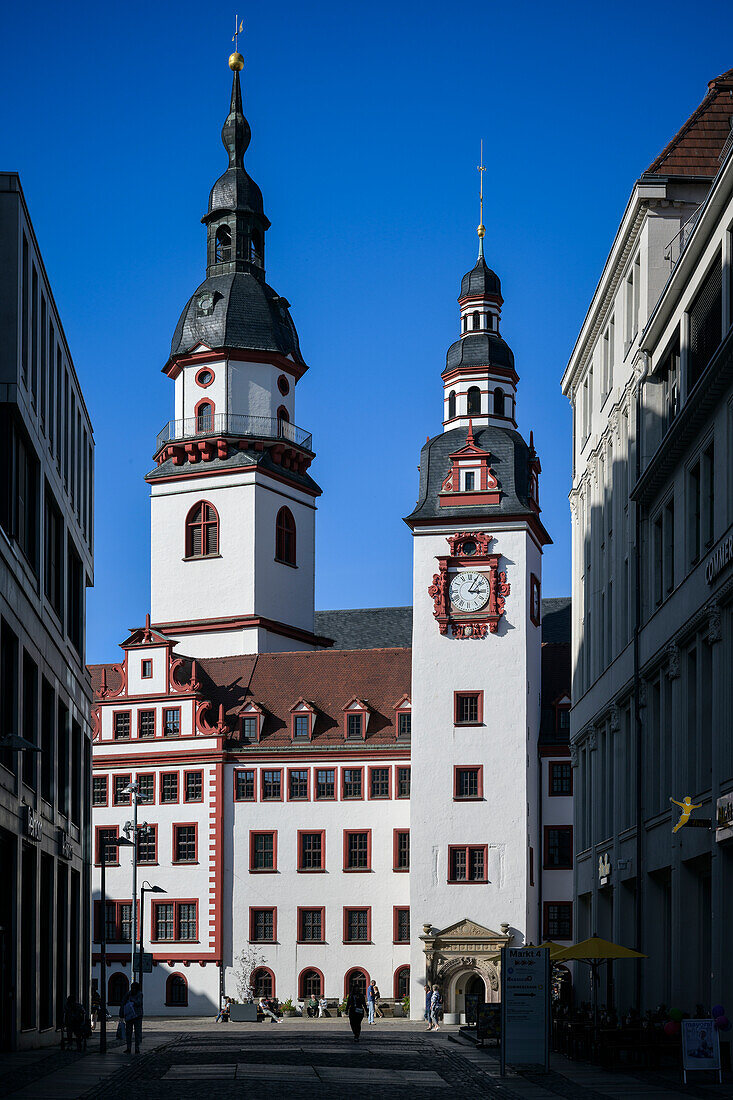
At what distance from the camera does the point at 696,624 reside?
36.2 metres

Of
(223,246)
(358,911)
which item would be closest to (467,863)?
(358,911)

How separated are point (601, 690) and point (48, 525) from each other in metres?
16.9

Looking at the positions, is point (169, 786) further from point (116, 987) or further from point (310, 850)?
point (116, 987)

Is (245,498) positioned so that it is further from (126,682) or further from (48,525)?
(48,525)

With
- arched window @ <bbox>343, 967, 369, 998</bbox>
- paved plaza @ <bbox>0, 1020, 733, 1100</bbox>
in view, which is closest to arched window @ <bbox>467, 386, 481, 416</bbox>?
arched window @ <bbox>343, 967, 369, 998</bbox>

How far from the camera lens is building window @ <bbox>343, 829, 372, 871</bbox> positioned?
8244 centimetres

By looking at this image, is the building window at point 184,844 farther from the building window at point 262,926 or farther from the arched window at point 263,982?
the arched window at point 263,982

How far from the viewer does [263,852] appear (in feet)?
274

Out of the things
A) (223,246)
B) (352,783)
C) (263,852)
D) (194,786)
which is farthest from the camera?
(223,246)

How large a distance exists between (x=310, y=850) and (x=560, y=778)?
39.3 feet

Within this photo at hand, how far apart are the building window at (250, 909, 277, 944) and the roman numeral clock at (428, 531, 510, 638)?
15.5 m

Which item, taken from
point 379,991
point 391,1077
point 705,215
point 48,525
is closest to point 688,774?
point 391,1077

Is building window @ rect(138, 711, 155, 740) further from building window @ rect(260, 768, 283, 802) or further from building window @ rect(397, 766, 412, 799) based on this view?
building window @ rect(397, 766, 412, 799)

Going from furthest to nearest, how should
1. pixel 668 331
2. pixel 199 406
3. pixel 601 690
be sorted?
pixel 199 406
pixel 601 690
pixel 668 331
